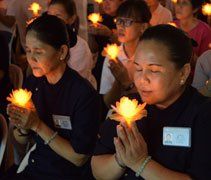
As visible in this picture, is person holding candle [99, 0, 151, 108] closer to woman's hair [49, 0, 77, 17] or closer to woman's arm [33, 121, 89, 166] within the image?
woman's hair [49, 0, 77, 17]

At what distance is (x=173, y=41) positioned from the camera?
1.19 metres

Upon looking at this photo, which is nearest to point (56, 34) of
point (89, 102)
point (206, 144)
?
point (89, 102)

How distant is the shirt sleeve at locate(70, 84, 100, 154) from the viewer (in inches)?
64.2

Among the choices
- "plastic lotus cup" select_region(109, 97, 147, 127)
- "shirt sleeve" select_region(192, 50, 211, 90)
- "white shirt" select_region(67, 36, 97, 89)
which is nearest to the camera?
"plastic lotus cup" select_region(109, 97, 147, 127)

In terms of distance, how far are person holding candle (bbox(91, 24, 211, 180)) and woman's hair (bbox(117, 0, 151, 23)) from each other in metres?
1.18

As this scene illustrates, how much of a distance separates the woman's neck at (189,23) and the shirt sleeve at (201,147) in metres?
1.98

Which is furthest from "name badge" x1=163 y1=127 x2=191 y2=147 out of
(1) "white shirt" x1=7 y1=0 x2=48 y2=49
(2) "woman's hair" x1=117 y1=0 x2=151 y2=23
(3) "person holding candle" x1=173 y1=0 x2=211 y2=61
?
(1) "white shirt" x1=7 y1=0 x2=48 y2=49

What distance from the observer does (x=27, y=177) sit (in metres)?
1.77

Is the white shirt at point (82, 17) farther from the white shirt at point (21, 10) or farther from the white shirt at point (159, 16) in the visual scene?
the white shirt at point (159, 16)

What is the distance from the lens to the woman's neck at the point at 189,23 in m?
2.97

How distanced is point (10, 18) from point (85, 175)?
271 centimetres

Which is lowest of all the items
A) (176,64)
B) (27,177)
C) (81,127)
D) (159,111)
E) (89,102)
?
(27,177)

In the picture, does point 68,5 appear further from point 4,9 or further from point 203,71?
point 4,9

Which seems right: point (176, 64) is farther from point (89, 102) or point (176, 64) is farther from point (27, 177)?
point (27, 177)
